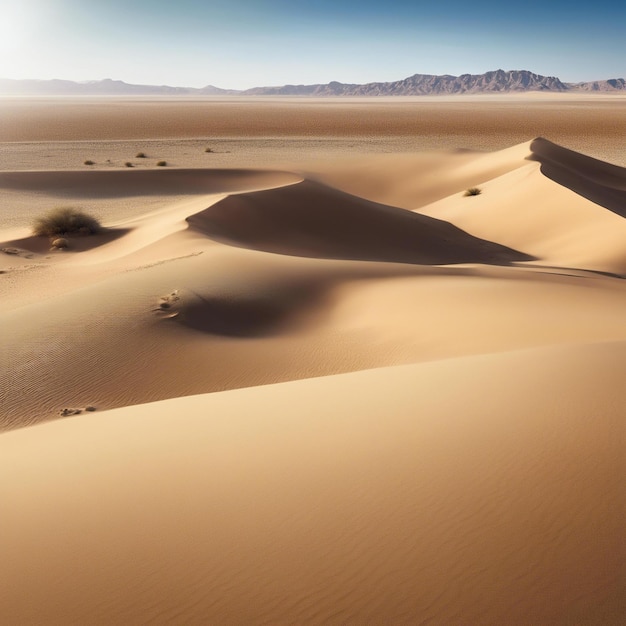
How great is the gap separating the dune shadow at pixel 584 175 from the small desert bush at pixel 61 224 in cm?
1564

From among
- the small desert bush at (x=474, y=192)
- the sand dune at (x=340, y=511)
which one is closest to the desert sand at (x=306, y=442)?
the sand dune at (x=340, y=511)

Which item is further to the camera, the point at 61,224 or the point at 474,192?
the point at 474,192

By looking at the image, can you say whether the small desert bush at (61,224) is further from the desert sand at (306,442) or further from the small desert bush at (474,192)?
the small desert bush at (474,192)

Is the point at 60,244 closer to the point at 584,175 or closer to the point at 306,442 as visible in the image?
the point at 306,442

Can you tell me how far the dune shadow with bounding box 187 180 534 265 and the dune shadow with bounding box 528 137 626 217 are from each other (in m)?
5.80

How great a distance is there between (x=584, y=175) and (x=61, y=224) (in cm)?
2151

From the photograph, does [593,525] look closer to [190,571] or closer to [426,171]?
[190,571]

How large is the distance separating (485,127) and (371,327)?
67.0 metres

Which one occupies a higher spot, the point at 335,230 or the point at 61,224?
the point at 61,224

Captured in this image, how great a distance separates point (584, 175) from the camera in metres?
28.0

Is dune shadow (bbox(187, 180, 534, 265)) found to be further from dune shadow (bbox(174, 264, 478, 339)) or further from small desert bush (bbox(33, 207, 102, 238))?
dune shadow (bbox(174, 264, 478, 339))

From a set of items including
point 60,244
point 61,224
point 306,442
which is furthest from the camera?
point 61,224

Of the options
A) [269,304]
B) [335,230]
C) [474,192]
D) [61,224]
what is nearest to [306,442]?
[269,304]

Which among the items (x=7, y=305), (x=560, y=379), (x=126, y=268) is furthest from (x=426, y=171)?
(x=560, y=379)
